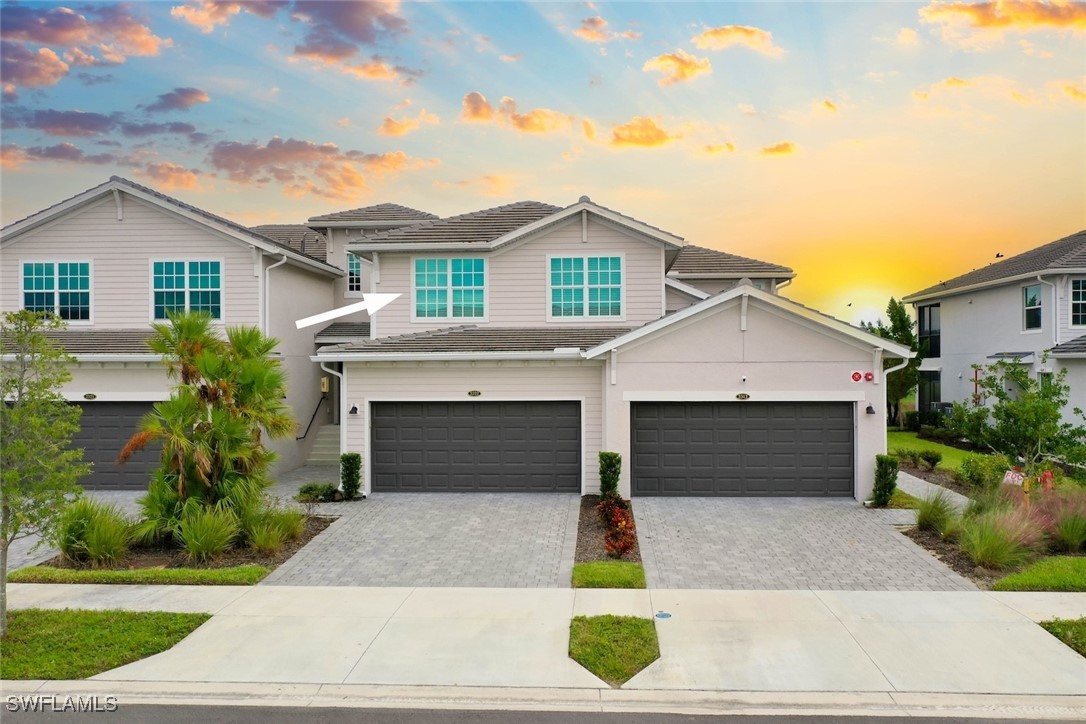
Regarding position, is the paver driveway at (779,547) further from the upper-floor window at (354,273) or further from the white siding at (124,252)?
the upper-floor window at (354,273)

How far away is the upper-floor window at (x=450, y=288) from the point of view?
56.9 feet

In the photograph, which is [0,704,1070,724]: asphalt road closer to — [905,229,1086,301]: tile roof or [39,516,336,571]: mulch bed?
[39,516,336,571]: mulch bed

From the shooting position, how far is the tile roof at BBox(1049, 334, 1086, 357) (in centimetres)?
2042

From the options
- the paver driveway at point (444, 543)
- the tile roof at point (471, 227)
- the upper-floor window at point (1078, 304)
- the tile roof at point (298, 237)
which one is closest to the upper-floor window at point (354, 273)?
the tile roof at point (298, 237)

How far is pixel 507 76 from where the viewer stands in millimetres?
15719

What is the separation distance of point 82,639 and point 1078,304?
2766 centimetres

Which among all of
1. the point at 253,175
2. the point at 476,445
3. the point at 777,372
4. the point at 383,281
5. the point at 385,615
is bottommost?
the point at 385,615

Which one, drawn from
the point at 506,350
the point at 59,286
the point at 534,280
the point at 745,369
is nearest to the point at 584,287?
the point at 534,280

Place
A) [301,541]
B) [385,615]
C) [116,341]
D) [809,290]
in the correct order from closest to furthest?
[385,615]
[301,541]
[116,341]
[809,290]

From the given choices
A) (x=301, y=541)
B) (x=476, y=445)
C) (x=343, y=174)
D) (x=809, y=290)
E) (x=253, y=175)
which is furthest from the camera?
(x=809, y=290)

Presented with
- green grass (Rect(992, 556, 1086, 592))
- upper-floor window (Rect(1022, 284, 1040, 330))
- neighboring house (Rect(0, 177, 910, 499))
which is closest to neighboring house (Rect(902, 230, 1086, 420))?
Result: upper-floor window (Rect(1022, 284, 1040, 330))

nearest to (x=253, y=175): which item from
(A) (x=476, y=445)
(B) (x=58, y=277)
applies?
(B) (x=58, y=277)

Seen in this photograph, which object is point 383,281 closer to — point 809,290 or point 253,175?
point 253,175

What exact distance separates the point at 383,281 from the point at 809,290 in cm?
2190
